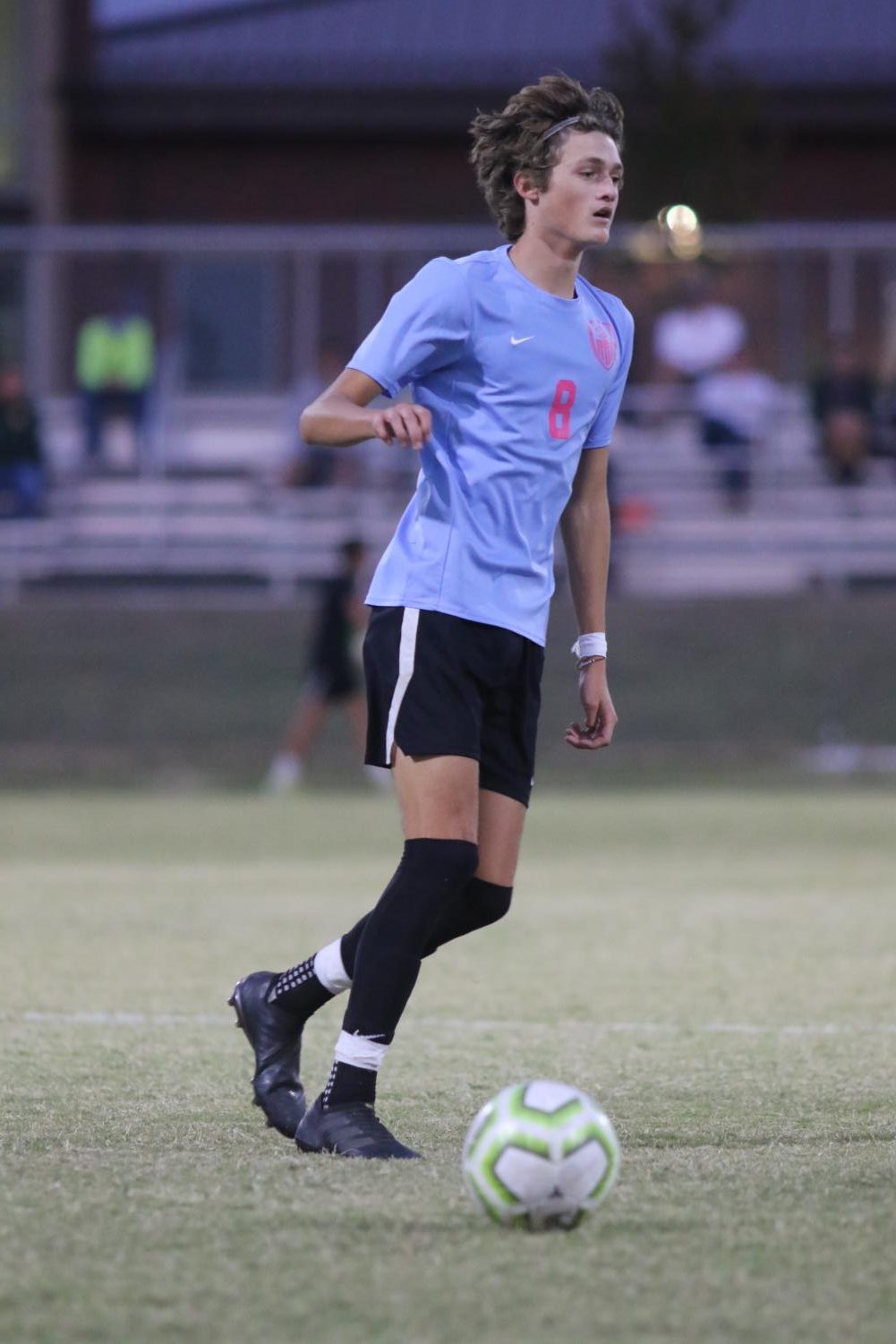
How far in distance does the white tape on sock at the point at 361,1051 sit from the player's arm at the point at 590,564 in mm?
A: 937

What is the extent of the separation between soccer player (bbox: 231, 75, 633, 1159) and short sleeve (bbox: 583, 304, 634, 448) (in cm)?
2

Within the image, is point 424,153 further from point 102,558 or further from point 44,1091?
point 44,1091

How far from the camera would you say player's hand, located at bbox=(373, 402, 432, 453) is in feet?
14.6

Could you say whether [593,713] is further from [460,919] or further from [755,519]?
[755,519]

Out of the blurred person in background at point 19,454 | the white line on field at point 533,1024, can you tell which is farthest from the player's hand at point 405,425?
the blurred person in background at point 19,454

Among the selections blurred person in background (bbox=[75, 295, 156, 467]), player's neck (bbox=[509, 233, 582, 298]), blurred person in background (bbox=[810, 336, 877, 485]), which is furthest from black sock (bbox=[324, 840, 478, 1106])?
blurred person in background (bbox=[75, 295, 156, 467])

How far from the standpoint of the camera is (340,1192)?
4309 mm

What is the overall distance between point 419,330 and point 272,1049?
179 centimetres

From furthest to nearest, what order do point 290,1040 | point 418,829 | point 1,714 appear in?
point 1,714 < point 290,1040 < point 418,829

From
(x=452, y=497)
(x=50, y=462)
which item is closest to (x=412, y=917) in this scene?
(x=452, y=497)

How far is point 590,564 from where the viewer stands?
5.26 metres

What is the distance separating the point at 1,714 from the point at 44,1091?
15759mm

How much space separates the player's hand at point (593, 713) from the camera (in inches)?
209

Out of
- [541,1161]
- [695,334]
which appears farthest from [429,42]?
[541,1161]
